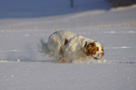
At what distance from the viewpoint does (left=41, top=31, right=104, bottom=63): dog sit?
26.8ft

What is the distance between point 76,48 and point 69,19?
95.0 ft

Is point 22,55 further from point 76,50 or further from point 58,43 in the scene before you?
point 76,50

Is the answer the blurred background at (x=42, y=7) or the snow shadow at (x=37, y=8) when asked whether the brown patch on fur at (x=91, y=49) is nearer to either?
the blurred background at (x=42, y=7)

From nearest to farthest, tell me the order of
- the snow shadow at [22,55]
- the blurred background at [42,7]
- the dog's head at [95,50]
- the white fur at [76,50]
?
the dog's head at [95,50], the white fur at [76,50], the snow shadow at [22,55], the blurred background at [42,7]

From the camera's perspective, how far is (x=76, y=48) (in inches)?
337

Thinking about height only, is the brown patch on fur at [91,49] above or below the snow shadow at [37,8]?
below

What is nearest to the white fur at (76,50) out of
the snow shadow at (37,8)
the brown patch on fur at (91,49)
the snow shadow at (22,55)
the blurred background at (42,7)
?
the brown patch on fur at (91,49)

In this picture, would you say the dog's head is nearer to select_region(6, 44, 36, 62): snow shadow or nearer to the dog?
the dog

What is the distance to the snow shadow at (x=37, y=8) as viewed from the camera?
46125 millimetres

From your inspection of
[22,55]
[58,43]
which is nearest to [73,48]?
[58,43]

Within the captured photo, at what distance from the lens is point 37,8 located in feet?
174

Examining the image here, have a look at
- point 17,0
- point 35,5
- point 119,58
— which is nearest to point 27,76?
point 119,58

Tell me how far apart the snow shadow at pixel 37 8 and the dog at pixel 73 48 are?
115ft

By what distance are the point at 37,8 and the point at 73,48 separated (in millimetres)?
44990
